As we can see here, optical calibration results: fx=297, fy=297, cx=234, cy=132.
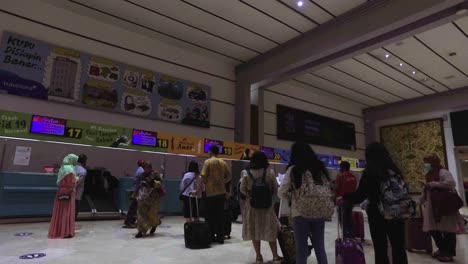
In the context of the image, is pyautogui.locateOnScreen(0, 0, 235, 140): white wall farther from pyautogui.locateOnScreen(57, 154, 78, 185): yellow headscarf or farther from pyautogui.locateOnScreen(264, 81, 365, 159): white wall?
pyautogui.locateOnScreen(57, 154, 78, 185): yellow headscarf

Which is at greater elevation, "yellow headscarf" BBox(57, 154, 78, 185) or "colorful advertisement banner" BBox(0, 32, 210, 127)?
"colorful advertisement banner" BBox(0, 32, 210, 127)

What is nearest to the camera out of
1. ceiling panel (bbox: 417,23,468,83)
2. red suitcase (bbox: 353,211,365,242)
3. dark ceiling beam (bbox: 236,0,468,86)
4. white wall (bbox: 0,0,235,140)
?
red suitcase (bbox: 353,211,365,242)

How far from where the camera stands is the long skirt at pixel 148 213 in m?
4.86

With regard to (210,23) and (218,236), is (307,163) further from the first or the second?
(210,23)

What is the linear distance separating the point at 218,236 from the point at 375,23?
5.70 meters

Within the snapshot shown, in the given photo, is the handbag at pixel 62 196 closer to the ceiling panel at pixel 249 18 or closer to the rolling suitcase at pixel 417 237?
the ceiling panel at pixel 249 18

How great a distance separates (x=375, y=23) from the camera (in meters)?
6.65

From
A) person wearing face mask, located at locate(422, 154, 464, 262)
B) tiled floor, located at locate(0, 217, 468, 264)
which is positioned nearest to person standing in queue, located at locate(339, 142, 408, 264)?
tiled floor, located at locate(0, 217, 468, 264)

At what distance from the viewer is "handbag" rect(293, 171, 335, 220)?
2387mm

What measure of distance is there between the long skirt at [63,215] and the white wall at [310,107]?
714 centimetres

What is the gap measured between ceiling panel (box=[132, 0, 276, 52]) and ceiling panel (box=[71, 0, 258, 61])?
23 cm

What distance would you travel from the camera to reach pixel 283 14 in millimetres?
7383

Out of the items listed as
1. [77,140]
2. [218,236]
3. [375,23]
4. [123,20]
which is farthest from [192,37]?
[218,236]

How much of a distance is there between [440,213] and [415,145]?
38.0 ft
